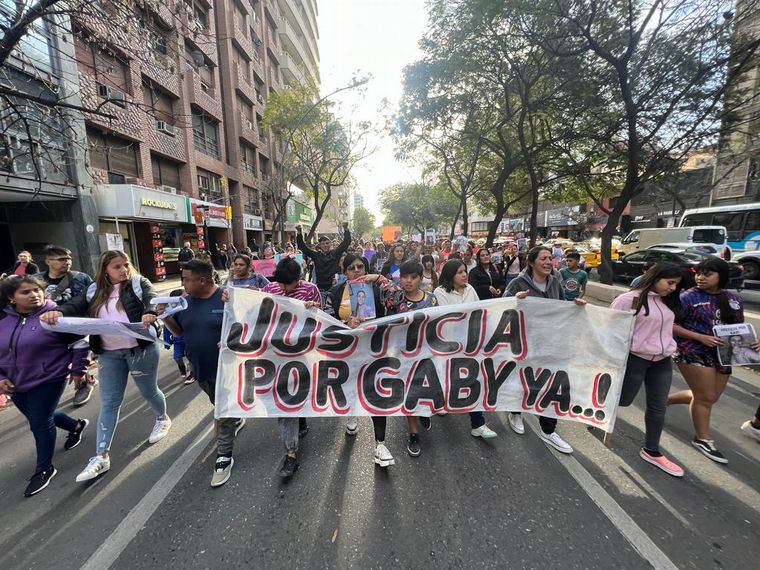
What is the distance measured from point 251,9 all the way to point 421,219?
3924cm

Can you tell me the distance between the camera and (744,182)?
83.9 feet

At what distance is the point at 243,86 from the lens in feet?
87.2

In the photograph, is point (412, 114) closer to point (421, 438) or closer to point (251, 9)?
point (421, 438)

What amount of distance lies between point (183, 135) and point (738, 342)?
22.9 metres

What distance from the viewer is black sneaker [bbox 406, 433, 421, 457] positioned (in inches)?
123

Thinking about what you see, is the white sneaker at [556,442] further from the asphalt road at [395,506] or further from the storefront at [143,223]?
the storefront at [143,223]

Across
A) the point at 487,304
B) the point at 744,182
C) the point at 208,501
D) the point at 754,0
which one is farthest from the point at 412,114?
the point at 744,182

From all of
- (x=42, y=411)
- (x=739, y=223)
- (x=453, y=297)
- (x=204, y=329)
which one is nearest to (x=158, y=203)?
(x=42, y=411)

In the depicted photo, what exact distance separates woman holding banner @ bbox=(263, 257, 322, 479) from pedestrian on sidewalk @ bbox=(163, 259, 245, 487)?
45 centimetres

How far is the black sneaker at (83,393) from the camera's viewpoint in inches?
171

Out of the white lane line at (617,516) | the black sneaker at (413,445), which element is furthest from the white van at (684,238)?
the black sneaker at (413,445)

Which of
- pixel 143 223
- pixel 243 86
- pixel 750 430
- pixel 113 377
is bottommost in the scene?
pixel 750 430

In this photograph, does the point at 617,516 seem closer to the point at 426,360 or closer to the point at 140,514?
the point at 426,360

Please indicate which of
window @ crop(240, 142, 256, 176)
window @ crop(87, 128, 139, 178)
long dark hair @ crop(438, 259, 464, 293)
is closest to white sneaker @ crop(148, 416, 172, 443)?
long dark hair @ crop(438, 259, 464, 293)
